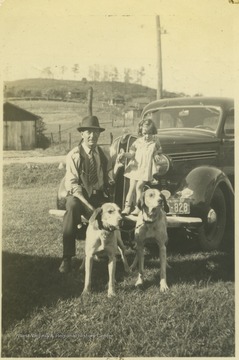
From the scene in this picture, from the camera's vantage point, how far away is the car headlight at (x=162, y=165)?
2695mm

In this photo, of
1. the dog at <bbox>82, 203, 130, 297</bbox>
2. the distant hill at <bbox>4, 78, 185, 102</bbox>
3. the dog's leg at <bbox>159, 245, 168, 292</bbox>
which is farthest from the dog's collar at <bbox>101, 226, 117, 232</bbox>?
the distant hill at <bbox>4, 78, 185, 102</bbox>

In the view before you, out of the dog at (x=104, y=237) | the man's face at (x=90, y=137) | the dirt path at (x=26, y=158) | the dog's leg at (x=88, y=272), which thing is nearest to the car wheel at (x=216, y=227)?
the dog at (x=104, y=237)

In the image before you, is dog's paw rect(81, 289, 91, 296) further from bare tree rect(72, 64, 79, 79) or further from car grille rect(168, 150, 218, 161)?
bare tree rect(72, 64, 79, 79)

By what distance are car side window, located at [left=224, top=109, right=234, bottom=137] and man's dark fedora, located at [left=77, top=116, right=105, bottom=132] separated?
86 centimetres

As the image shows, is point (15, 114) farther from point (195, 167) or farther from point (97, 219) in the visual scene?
point (195, 167)

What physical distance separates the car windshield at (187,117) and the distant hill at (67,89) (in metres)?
0.27

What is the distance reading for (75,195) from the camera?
2.65m

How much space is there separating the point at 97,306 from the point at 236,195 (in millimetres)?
1144

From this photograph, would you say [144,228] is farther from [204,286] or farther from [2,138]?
[2,138]

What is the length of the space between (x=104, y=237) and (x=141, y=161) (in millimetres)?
565

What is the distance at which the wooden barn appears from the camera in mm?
2715

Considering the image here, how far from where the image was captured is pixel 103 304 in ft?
8.14

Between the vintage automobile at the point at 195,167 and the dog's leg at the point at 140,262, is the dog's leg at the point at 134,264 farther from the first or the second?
the vintage automobile at the point at 195,167

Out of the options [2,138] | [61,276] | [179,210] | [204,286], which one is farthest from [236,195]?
[2,138]
